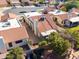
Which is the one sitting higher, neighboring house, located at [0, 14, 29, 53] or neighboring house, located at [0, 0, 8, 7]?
neighboring house, located at [0, 0, 8, 7]

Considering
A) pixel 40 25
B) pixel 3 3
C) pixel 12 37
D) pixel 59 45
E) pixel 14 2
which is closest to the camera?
pixel 59 45

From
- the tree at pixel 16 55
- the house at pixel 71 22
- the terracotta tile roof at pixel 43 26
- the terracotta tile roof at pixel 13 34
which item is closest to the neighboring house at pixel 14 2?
the terracotta tile roof at pixel 43 26

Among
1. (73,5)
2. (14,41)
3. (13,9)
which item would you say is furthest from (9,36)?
(73,5)

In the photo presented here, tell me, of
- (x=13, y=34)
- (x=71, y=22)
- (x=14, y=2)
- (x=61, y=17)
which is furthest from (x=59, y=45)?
(x=14, y=2)

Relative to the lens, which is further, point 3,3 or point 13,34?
point 3,3

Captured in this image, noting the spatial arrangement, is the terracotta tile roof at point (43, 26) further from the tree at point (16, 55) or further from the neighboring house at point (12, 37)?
the tree at point (16, 55)

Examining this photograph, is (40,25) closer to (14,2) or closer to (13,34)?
(13,34)

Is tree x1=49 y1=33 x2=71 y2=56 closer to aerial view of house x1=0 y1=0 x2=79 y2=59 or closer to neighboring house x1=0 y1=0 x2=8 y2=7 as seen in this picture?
aerial view of house x1=0 y1=0 x2=79 y2=59

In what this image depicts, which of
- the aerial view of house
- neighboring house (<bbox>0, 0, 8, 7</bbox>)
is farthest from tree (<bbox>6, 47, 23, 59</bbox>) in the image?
neighboring house (<bbox>0, 0, 8, 7</bbox>)
